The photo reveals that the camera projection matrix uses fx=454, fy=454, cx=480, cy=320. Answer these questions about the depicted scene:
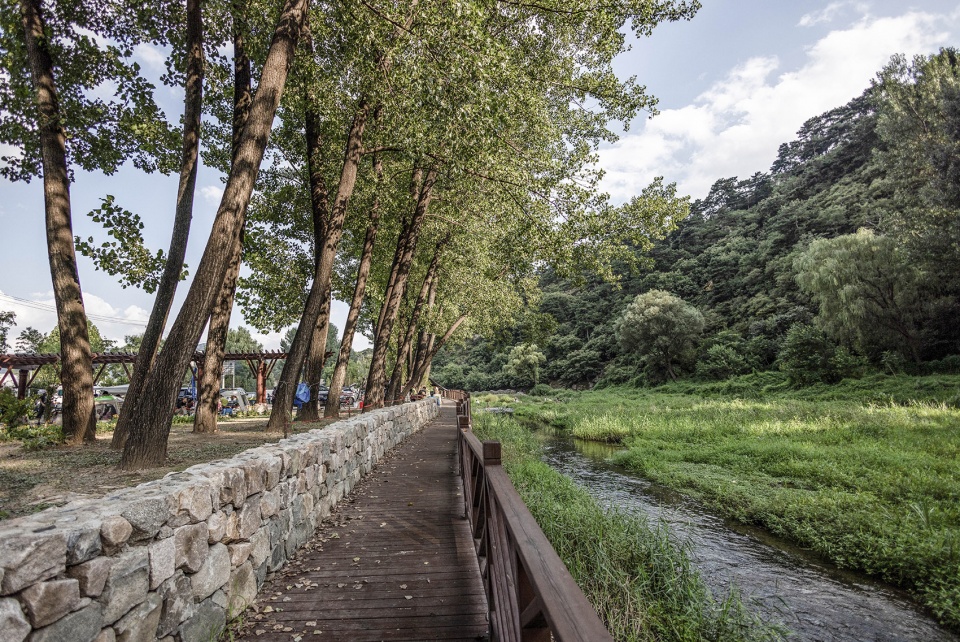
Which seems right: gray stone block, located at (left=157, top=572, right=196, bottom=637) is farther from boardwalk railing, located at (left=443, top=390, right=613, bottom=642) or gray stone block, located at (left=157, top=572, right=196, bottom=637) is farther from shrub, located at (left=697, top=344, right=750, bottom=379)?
shrub, located at (left=697, top=344, right=750, bottom=379)

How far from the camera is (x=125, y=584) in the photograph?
2.12 m

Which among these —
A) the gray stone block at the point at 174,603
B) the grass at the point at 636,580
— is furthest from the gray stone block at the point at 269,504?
the grass at the point at 636,580

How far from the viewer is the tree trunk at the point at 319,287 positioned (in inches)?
342

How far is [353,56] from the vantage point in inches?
316

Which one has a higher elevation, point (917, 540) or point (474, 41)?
point (474, 41)

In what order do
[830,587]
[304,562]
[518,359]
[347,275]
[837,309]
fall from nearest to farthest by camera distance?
[304,562]
[830,587]
[347,275]
[837,309]
[518,359]

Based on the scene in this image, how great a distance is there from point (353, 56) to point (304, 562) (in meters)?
7.94

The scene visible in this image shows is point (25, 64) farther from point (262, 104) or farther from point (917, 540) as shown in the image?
point (917, 540)

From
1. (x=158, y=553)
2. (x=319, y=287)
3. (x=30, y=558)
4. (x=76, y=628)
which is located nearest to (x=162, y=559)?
(x=158, y=553)

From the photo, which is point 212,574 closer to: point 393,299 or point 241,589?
point 241,589

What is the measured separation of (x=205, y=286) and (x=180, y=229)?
240 centimetres

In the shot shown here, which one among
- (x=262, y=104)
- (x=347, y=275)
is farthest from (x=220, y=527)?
(x=347, y=275)

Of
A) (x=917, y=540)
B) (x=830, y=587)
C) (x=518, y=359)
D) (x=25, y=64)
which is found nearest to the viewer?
(x=830, y=587)

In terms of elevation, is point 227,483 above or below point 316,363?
below
